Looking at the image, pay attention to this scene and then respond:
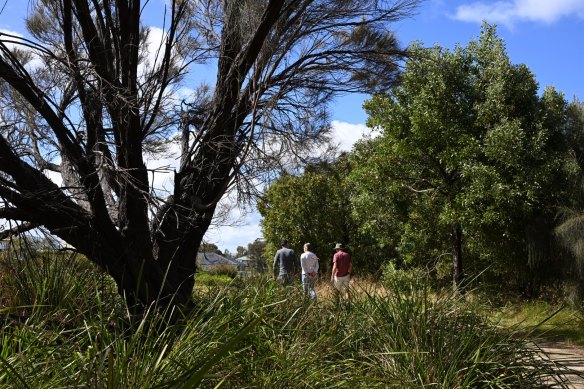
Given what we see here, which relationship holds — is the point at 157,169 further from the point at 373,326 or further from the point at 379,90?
the point at 379,90

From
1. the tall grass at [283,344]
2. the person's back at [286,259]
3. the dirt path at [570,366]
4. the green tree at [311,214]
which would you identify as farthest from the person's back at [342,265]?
the green tree at [311,214]

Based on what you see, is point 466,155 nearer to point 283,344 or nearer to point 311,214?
point 311,214

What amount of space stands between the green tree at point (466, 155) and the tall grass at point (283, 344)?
9.12m

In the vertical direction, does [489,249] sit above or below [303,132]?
below

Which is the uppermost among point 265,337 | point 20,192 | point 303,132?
point 303,132

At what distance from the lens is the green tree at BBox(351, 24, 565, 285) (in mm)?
14445

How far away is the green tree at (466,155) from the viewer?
47.4 feet

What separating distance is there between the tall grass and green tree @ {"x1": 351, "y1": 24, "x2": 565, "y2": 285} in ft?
29.9

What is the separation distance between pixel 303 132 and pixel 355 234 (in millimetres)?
17277

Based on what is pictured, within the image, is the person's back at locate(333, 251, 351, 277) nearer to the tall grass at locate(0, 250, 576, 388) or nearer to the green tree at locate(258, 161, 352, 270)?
the tall grass at locate(0, 250, 576, 388)

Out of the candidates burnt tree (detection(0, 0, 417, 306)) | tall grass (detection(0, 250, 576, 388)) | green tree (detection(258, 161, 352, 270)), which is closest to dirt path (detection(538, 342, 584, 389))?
tall grass (detection(0, 250, 576, 388))

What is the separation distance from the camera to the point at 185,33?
771cm

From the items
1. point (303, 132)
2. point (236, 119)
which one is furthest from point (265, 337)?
point (303, 132)

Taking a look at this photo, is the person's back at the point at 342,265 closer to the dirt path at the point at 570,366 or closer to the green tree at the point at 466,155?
the dirt path at the point at 570,366
